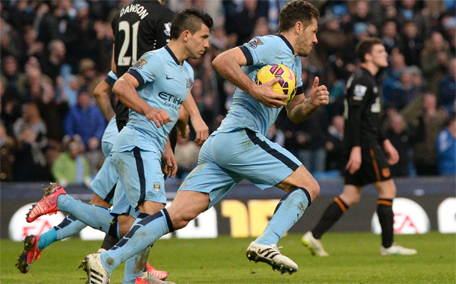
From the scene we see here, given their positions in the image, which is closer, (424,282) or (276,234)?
(276,234)

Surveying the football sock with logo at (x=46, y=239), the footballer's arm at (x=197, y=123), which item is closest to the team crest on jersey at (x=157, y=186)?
the footballer's arm at (x=197, y=123)

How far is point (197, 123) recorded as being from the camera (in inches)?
237

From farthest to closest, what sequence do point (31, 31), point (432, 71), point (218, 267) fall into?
point (432, 71) → point (31, 31) → point (218, 267)

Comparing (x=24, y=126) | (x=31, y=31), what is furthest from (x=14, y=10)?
(x=24, y=126)

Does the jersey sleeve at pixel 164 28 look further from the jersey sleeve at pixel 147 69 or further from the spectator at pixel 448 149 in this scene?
the spectator at pixel 448 149

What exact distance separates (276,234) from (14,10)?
11.8 metres

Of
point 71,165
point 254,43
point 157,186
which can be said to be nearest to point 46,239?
point 157,186

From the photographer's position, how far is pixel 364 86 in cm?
862

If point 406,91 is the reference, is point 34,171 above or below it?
below

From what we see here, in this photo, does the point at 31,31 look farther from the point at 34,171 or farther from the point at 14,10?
the point at 34,171

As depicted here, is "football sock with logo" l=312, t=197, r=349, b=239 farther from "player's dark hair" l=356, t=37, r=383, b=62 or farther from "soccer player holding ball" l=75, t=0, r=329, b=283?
"soccer player holding ball" l=75, t=0, r=329, b=283

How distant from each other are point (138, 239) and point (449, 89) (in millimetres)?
11646

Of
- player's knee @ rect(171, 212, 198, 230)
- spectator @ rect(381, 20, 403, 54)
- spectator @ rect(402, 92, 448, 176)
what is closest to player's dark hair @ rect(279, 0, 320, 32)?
player's knee @ rect(171, 212, 198, 230)

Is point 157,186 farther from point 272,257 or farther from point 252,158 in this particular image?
point 272,257
